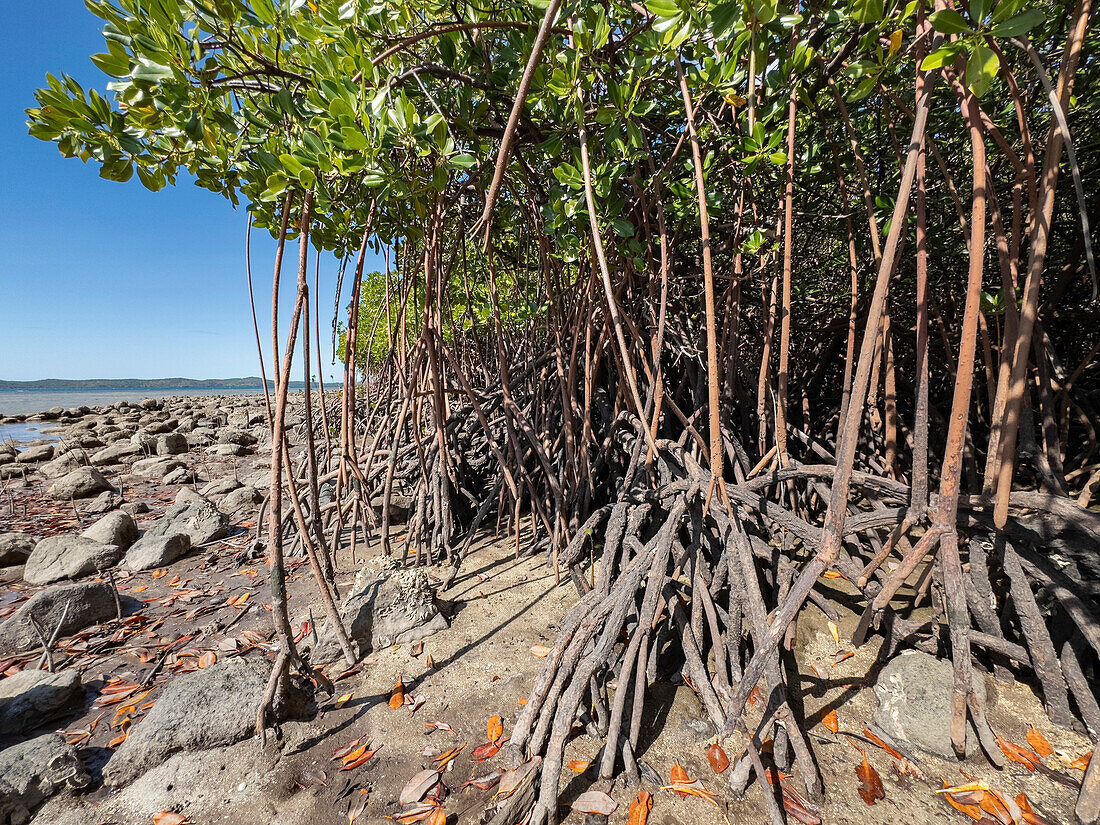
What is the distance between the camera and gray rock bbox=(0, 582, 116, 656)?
213 cm

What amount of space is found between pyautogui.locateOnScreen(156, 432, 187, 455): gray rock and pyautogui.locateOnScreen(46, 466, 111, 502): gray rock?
2.74 m

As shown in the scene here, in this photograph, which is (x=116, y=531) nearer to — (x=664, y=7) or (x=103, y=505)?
(x=103, y=505)

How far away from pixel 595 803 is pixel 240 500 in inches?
161

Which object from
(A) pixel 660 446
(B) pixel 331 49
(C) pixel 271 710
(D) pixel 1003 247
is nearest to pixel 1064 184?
(D) pixel 1003 247

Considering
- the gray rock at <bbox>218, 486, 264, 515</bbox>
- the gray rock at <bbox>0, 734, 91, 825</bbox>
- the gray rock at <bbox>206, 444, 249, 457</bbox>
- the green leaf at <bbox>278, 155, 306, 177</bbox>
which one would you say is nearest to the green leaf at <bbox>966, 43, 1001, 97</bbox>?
the green leaf at <bbox>278, 155, 306, 177</bbox>

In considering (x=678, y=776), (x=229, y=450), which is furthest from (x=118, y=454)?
(x=678, y=776)

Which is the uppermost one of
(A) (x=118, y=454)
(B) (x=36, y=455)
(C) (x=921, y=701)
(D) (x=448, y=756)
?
(C) (x=921, y=701)

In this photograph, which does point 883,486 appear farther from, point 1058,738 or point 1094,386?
point 1094,386

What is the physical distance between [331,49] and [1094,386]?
16.1 feet

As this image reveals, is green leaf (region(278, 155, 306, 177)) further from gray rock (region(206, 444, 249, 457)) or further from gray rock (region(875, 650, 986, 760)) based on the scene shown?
gray rock (region(206, 444, 249, 457))

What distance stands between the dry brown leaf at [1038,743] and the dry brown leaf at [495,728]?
1.46 m

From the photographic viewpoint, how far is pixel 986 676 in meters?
1.42

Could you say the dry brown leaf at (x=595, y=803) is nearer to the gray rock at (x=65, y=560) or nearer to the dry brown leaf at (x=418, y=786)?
the dry brown leaf at (x=418, y=786)

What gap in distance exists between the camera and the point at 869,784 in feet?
3.87
